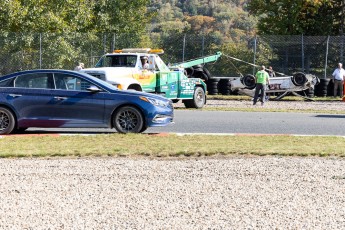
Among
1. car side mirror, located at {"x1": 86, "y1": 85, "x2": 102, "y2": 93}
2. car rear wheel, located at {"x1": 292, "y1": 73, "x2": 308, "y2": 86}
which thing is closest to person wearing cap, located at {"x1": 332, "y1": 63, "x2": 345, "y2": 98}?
car rear wheel, located at {"x1": 292, "y1": 73, "x2": 308, "y2": 86}

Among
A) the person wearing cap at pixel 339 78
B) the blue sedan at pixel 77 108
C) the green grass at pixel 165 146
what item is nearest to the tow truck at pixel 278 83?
the person wearing cap at pixel 339 78

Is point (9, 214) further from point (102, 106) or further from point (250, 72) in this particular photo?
point (250, 72)

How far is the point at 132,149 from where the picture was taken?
14117mm

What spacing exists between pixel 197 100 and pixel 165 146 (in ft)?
43.9

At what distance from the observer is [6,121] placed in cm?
1675

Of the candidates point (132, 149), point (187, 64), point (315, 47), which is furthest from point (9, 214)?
point (315, 47)

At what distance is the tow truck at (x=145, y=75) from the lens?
24.8 metres

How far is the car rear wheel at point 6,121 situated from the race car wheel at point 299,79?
63.3ft

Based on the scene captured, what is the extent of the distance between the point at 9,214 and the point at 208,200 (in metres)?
2.20

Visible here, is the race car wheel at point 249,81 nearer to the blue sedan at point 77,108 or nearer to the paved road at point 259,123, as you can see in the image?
the paved road at point 259,123

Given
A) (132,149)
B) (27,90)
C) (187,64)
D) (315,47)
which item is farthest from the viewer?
(315,47)

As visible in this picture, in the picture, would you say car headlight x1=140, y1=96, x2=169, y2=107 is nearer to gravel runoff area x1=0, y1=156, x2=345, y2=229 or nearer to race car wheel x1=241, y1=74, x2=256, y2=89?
gravel runoff area x1=0, y1=156, x2=345, y2=229

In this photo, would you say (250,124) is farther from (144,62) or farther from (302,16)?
(302,16)

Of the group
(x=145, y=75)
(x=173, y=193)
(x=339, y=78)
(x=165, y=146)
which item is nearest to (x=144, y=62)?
(x=145, y=75)
